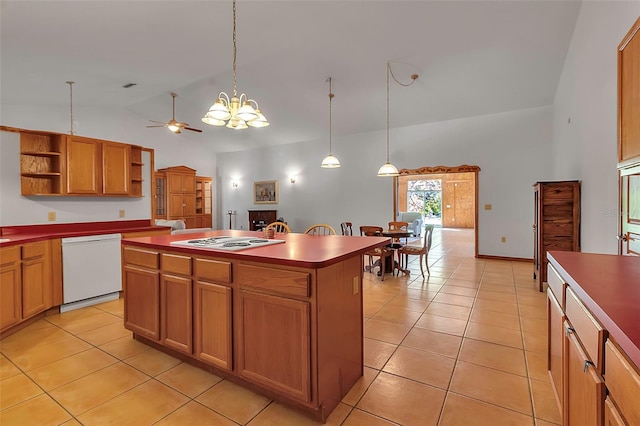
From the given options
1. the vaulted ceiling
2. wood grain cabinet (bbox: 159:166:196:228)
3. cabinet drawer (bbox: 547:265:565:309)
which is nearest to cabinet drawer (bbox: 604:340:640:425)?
cabinet drawer (bbox: 547:265:565:309)

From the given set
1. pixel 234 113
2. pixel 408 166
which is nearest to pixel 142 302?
pixel 234 113

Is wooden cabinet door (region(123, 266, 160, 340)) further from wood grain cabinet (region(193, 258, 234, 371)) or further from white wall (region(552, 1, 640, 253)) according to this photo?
white wall (region(552, 1, 640, 253))

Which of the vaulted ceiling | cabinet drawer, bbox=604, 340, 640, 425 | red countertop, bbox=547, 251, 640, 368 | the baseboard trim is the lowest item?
the baseboard trim

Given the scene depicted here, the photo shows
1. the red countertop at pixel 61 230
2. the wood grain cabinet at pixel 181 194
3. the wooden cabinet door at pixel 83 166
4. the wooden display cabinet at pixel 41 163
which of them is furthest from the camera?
the wood grain cabinet at pixel 181 194

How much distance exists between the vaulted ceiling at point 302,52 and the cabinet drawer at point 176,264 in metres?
2.60

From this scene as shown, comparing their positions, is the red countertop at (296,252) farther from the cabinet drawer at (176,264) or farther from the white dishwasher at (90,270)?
the white dishwasher at (90,270)

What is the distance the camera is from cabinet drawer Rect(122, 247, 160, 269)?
7.59 feet

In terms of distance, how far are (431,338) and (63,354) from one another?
2.99 meters

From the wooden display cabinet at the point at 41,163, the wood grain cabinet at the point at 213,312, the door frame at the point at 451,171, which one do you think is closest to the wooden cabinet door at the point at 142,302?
the wood grain cabinet at the point at 213,312

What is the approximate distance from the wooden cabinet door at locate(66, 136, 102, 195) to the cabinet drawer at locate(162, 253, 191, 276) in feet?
8.07

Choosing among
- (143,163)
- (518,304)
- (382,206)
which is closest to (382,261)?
(518,304)

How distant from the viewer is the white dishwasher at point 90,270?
3.27 metres

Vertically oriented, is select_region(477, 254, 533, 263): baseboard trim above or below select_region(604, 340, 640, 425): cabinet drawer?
below

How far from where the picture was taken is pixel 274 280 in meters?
1.69
